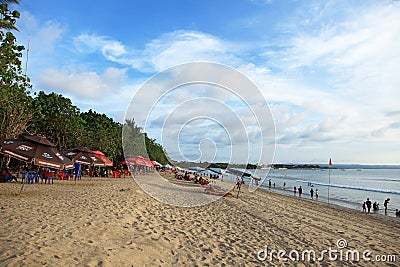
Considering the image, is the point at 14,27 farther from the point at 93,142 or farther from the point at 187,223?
the point at 93,142

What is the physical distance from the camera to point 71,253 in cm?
455

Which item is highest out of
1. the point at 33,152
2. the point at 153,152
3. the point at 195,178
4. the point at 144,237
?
the point at 153,152

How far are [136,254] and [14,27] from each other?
9121 millimetres

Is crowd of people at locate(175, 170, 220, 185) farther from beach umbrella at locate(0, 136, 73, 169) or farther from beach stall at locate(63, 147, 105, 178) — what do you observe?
beach umbrella at locate(0, 136, 73, 169)

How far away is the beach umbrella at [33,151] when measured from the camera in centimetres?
855

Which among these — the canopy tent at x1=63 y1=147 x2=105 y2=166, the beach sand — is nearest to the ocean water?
the canopy tent at x1=63 y1=147 x2=105 y2=166

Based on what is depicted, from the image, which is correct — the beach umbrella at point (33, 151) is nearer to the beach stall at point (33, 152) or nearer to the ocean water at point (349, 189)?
the beach stall at point (33, 152)

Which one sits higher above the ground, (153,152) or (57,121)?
(57,121)

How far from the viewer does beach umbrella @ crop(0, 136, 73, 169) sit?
28.1ft

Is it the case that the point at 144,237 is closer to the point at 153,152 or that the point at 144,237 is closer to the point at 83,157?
the point at 83,157

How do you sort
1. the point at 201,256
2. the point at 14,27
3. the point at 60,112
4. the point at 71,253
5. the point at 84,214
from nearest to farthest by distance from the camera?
the point at 71,253
the point at 201,256
the point at 84,214
the point at 14,27
the point at 60,112

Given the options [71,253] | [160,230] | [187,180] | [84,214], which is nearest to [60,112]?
[187,180]

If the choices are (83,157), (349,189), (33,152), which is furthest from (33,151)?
(349,189)

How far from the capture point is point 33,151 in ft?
28.9
